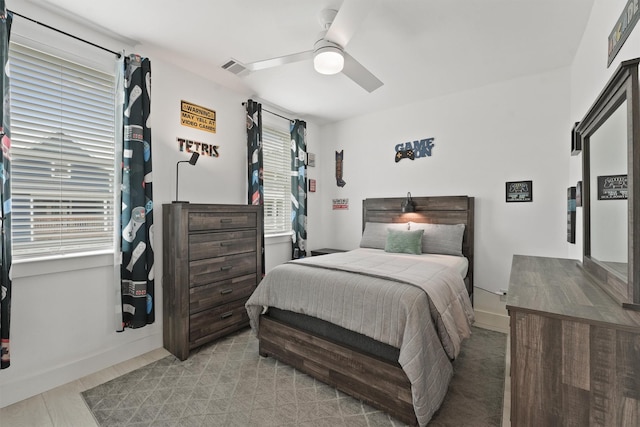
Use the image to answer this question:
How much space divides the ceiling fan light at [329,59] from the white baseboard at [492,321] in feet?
9.64

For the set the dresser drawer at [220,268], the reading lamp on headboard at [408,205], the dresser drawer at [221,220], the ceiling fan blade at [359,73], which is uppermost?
the ceiling fan blade at [359,73]

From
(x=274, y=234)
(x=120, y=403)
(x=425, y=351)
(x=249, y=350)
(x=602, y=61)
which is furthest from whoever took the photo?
(x=274, y=234)

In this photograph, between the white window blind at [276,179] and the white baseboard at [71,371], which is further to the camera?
the white window blind at [276,179]

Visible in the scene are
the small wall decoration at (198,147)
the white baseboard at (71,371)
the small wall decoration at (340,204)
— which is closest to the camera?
the white baseboard at (71,371)

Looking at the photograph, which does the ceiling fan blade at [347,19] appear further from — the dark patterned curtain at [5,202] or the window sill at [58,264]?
the window sill at [58,264]

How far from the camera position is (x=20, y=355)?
6.07 feet

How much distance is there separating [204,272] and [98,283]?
775 mm

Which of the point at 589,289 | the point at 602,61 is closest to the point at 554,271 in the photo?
the point at 589,289

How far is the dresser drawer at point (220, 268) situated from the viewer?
244cm

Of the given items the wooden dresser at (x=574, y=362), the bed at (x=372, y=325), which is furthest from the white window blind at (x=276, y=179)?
the wooden dresser at (x=574, y=362)

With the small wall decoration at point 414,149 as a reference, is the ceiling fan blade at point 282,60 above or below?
above

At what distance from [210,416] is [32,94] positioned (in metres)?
2.44

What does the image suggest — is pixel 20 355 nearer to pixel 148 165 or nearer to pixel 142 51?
pixel 148 165

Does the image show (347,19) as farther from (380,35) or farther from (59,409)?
(59,409)
